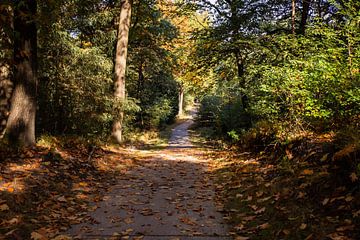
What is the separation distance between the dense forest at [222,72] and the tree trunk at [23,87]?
2cm

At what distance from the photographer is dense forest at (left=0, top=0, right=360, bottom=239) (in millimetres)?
6691

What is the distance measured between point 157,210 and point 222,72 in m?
11.7

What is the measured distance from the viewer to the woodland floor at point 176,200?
4.58m

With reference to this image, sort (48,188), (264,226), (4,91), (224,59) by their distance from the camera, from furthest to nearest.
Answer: (224,59) → (4,91) → (48,188) → (264,226)

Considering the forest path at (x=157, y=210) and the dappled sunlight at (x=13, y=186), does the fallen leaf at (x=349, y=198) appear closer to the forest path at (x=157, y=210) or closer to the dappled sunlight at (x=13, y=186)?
the forest path at (x=157, y=210)

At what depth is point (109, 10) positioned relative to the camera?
1722 centimetres

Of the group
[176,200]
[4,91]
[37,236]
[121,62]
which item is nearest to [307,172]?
[176,200]

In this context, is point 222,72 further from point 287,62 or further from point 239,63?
point 287,62

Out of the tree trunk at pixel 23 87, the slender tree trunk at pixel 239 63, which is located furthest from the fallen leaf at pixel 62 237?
the slender tree trunk at pixel 239 63

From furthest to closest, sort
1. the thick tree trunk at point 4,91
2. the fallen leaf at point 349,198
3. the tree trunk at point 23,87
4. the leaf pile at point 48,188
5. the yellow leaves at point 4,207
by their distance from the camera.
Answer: the thick tree trunk at point 4,91 → the tree trunk at point 23,87 → the yellow leaves at point 4,207 → the leaf pile at point 48,188 → the fallen leaf at point 349,198

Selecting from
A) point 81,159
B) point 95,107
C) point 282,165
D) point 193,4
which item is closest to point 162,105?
point 193,4

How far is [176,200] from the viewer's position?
6.44 meters

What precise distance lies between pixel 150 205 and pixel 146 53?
14024 millimetres

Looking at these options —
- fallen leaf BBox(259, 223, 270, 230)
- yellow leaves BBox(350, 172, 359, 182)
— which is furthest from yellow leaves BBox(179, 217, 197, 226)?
yellow leaves BBox(350, 172, 359, 182)
